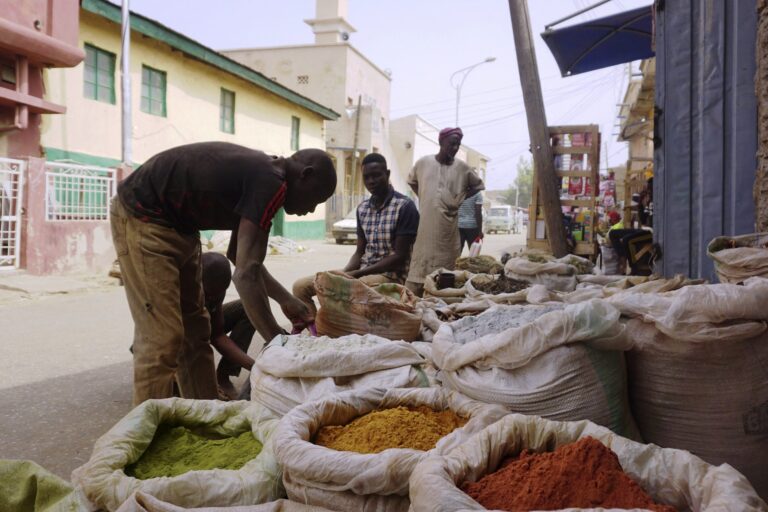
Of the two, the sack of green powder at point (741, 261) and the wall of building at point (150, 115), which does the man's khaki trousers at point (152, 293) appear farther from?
the wall of building at point (150, 115)

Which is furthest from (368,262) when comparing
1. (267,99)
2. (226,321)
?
(267,99)

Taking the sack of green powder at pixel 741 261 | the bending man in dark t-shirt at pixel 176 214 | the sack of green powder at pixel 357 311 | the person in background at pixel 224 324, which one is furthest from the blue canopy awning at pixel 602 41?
the bending man in dark t-shirt at pixel 176 214

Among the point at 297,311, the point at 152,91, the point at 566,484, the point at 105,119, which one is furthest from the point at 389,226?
the point at 152,91

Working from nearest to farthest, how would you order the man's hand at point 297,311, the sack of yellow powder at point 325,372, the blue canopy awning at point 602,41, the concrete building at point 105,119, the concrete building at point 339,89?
1. the sack of yellow powder at point 325,372
2. the man's hand at point 297,311
3. the blue canopy awning at point 602,41
4. the concrete building at point 105,119
5. the concrete building at point 339,89

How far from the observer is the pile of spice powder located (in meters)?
1.70

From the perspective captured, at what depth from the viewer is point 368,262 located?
178 inches

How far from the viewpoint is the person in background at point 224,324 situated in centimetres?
361

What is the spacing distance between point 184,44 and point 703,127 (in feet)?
43.0

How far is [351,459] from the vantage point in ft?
4.59

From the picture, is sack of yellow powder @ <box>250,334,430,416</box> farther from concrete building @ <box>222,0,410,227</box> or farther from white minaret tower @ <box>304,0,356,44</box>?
white minaret tower @ <box>304,0,356,44</box>

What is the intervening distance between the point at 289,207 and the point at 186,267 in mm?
675

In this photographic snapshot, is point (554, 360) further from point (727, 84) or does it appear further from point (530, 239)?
point (530, 239)

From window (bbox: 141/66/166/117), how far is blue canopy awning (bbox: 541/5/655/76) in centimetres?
960

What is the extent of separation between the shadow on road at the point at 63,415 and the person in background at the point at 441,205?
2724mm
